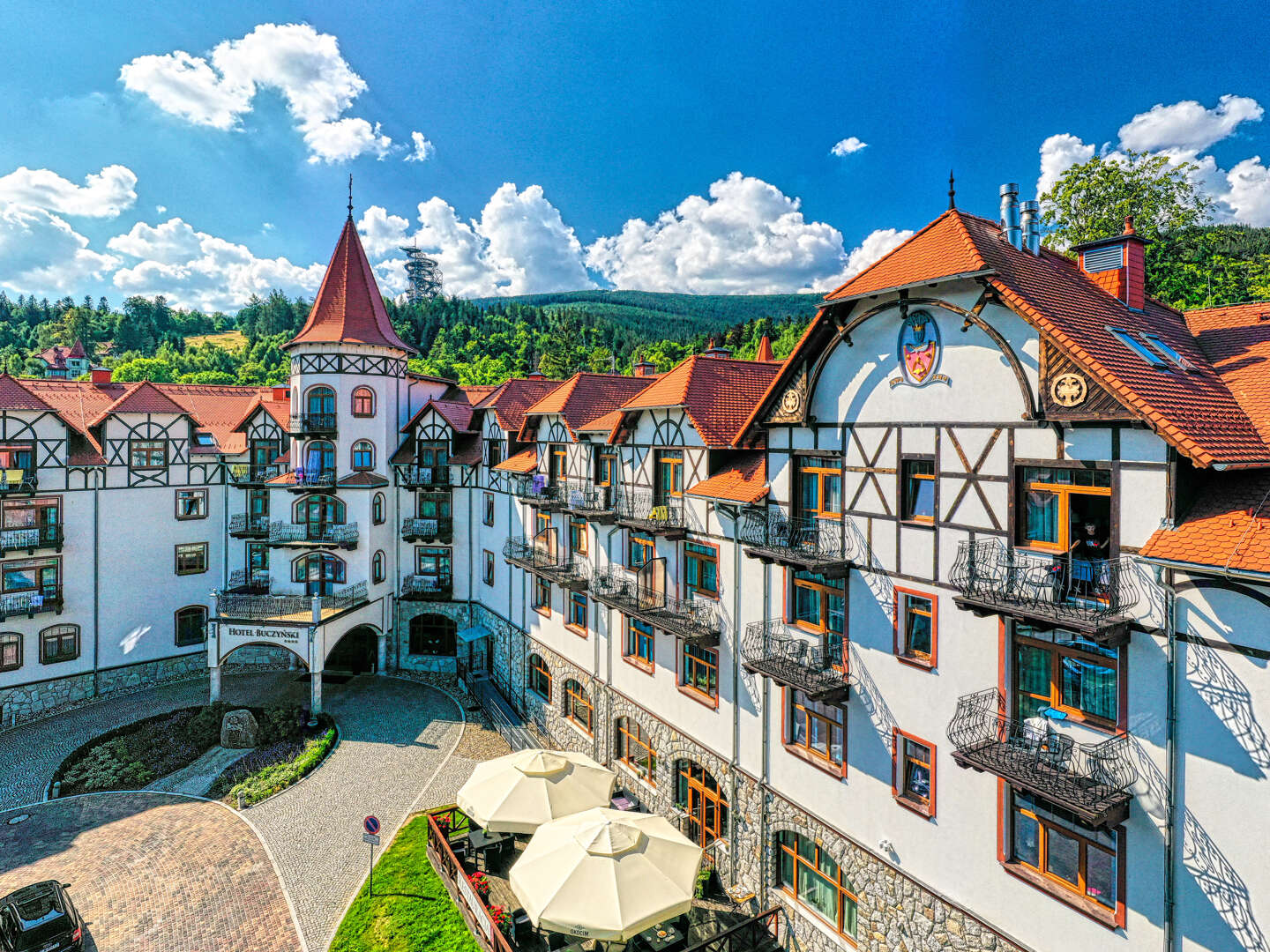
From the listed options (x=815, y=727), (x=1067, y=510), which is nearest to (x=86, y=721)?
(x=815, y=727)

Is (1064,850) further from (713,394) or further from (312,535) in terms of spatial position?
(312,535)

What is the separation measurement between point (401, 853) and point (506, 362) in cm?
7596

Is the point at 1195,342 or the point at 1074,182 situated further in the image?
the point at 1074,182

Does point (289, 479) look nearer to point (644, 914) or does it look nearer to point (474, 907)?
point (474, 907)

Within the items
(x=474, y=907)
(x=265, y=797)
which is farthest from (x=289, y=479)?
(x=474, y=907)

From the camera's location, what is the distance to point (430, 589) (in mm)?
29641

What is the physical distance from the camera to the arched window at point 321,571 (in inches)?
1112

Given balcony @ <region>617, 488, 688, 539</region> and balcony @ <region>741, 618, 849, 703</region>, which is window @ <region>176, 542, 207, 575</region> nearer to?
balcony @ <region>617, 488, 688, 539</region>

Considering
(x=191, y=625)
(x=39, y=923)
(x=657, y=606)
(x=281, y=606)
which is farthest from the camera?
(x=191, y=625)

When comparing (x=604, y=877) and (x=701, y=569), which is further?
(x=701, y=569)

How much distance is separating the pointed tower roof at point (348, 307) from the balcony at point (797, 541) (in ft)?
67.3

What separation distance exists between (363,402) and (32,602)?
13.7 m

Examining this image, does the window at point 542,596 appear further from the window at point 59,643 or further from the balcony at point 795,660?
the window at point 59,643

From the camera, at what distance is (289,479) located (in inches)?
1102
